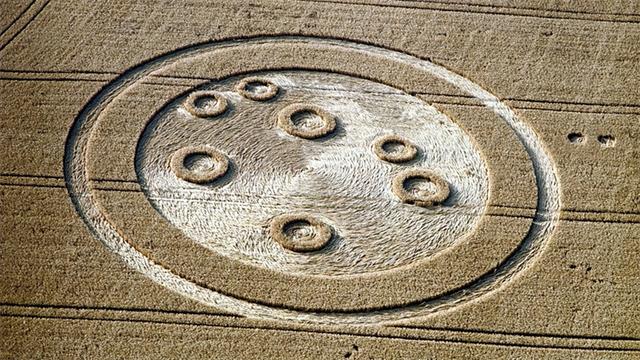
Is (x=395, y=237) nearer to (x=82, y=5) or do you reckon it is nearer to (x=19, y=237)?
(x=19, y=237)

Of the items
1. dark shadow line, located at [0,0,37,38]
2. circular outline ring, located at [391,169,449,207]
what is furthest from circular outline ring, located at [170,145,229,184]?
dark shadow line, located at [0,0,37,38]

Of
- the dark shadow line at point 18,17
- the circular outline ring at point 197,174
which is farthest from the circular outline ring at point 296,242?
the dark shadow line at point 18,17

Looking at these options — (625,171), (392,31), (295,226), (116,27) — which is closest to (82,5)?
(116,27)

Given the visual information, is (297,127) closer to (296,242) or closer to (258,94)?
(258,94)

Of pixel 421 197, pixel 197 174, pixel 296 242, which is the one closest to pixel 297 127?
pixel 197 174

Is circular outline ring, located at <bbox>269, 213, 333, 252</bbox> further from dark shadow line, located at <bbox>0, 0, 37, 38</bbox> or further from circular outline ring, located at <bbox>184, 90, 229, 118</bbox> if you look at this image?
dark shadow line, located at <bbox>0, 0, 37, 38</bbox>

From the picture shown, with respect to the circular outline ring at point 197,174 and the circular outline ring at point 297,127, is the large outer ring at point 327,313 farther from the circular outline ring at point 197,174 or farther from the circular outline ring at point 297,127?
the circular outline ring at point 297,127
